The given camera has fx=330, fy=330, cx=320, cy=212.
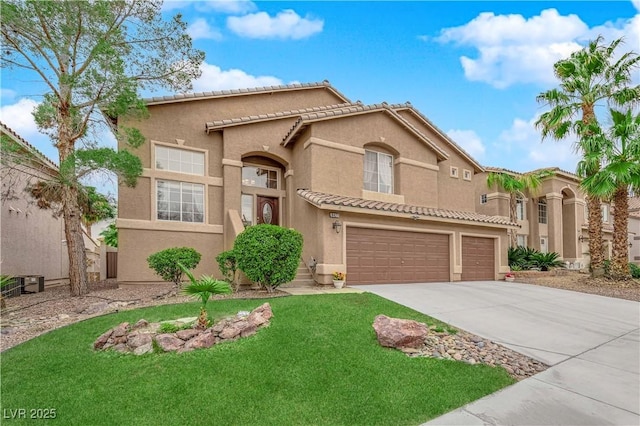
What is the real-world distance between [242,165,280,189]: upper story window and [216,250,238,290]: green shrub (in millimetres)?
5205

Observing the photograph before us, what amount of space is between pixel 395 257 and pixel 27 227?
50.2 ft

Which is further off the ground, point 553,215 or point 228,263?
point 553,215

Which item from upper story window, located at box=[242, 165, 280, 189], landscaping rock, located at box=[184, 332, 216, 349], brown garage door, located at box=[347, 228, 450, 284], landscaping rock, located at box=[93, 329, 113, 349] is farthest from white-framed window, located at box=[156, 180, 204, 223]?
landscaping rock, located at box=[184, 332, 216, 349]

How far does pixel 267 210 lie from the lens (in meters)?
15.0

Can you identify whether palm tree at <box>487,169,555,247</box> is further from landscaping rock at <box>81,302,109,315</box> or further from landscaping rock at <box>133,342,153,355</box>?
landscaping rock at <box>81,302,109,315</box>

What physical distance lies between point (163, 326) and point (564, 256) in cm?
2891

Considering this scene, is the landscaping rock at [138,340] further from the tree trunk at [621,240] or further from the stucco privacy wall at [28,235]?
the tree trunk at [621,240]

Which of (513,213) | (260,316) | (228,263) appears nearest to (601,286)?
(513,213)

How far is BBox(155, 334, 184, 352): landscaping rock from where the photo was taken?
5637mm

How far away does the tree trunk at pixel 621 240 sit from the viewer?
1425 cm

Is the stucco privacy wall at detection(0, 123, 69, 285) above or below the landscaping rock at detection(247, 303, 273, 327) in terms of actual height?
above

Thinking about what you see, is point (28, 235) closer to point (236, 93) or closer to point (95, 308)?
point (95, 308)

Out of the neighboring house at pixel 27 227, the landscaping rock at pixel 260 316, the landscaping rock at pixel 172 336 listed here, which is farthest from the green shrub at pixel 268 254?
the neighboring house at pixel 27 227

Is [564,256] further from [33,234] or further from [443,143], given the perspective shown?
[33,234]
